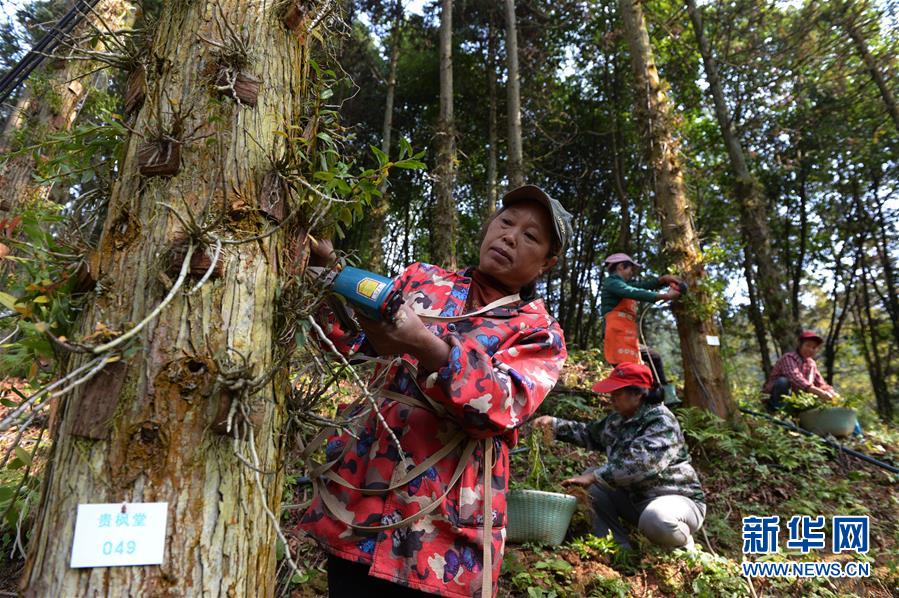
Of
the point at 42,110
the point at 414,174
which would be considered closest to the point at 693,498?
the point at 42,110

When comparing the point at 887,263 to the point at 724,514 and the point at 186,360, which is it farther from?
the point at 186,360

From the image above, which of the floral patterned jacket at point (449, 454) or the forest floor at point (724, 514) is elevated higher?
the floral patterned jacket at point (449, 454)

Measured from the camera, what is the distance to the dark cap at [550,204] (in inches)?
73.4

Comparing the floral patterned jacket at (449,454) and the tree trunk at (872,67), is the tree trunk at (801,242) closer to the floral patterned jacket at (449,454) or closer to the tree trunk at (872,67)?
the tree trunk at (872,67)

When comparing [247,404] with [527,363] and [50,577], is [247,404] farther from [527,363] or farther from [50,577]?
[527,363]

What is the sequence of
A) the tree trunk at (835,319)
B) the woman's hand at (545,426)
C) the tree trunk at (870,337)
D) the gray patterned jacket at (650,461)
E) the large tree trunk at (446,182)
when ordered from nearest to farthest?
the gray patterned jacket at (650,461), the woman's hand at (545,426), the large tree trunk at (446,182), the tree trunk at (870,337), the tree trunk at (835,319)

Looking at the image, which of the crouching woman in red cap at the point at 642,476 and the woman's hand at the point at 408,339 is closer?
the woman's hand at the point at 408,339

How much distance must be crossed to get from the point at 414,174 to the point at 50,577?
16.0 meters

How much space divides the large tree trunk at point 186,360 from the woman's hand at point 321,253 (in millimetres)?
171

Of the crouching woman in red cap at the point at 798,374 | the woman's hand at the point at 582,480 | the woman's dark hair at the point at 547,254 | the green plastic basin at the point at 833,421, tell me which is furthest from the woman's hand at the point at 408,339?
the crouching woman in red cap at the point at 798,374

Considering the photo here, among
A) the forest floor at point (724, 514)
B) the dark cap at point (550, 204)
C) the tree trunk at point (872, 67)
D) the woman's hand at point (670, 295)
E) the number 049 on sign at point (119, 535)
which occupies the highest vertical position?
the tree trunk at point (872, 67)

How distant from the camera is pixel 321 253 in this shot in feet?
4.69

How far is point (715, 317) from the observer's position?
6562 mm

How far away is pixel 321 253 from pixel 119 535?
0.79 metres
